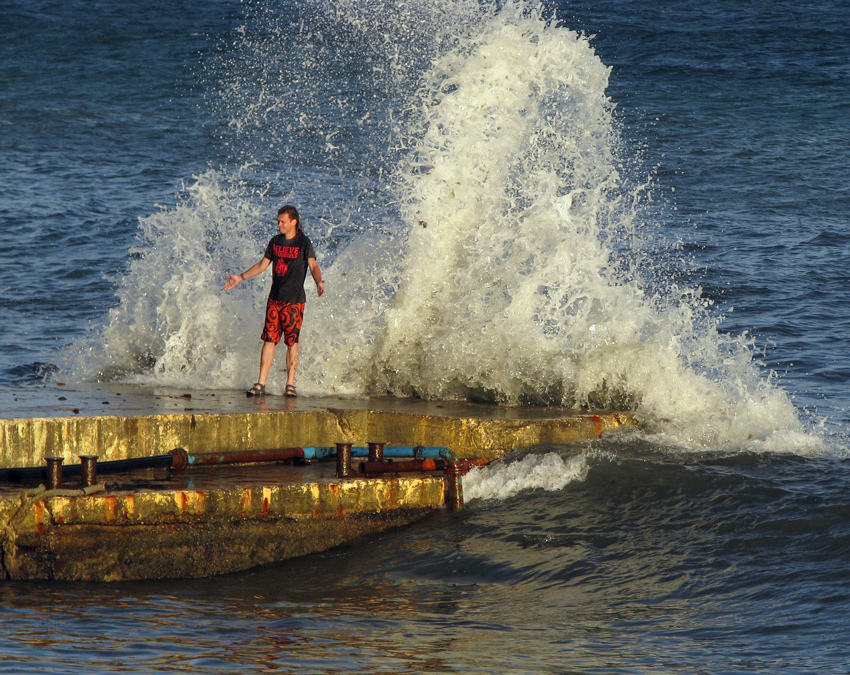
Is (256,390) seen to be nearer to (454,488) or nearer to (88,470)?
(454,488)

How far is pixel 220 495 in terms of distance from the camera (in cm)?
600

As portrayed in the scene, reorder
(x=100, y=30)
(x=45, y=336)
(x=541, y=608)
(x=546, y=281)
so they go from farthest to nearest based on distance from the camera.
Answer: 1. (x=100, y=30)
2. (x=45, y=336)
3. (x=546, y=281)
4. (x=541, y=608)

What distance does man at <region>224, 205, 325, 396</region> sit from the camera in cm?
832

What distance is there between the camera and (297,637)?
16.1 ft

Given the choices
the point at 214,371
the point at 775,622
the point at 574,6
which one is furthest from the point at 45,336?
the point at 574,6

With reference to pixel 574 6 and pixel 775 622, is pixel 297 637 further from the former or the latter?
pixel 574 6

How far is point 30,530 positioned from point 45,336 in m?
8.71

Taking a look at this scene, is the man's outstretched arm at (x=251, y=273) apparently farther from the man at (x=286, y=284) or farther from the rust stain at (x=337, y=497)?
the rust stain at (x=337, y=497)

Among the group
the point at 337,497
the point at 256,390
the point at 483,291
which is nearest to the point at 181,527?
the point at 337,497

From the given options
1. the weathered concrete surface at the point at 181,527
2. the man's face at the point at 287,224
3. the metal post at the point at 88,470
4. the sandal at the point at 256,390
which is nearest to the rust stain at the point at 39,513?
the weathered concrete surface at the point at 181,527

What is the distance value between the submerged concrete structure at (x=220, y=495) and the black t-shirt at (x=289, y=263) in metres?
1.20

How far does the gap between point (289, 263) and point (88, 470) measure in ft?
10.0

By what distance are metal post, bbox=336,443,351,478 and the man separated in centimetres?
203

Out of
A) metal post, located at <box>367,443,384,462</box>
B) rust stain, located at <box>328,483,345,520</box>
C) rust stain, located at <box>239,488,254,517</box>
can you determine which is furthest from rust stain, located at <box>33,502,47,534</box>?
metal post, located at <box>367,443,384,462</box>
